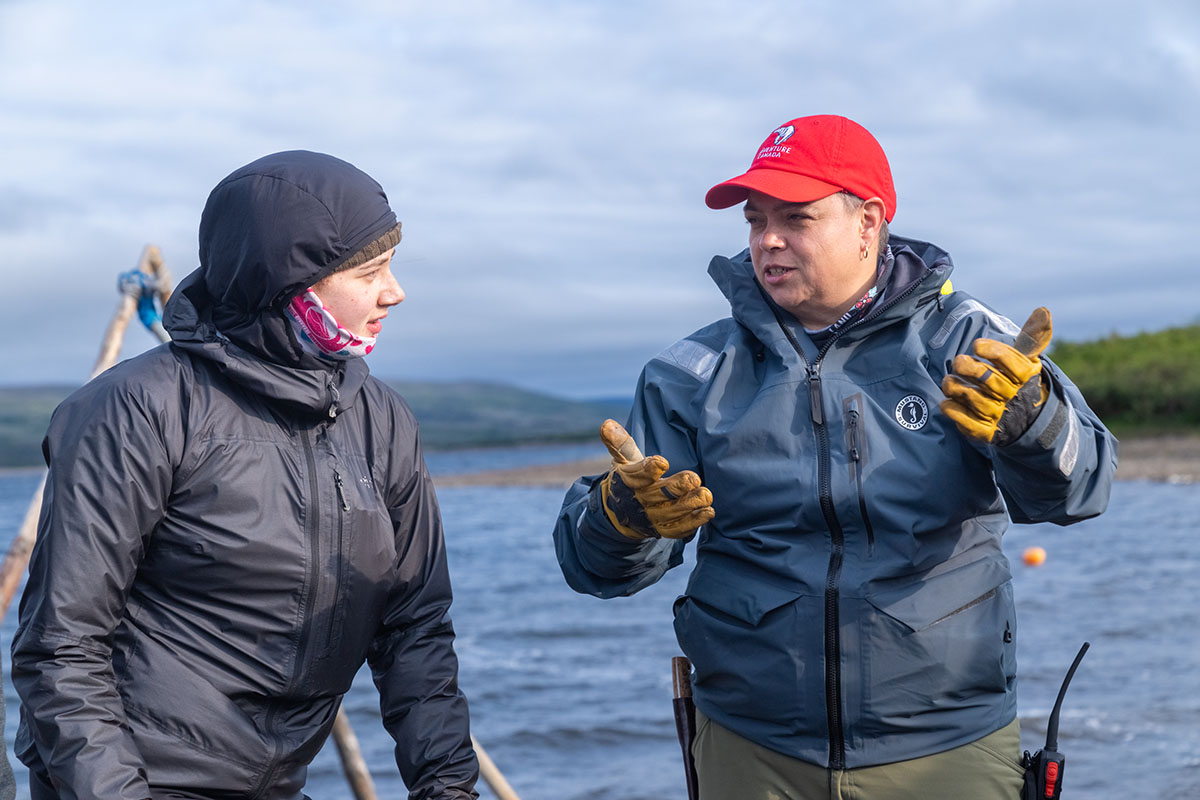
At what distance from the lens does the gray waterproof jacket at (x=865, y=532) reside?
2.46 meters

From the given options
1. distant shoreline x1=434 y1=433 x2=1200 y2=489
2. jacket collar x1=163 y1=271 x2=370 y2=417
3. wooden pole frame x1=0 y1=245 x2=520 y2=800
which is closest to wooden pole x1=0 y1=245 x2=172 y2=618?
wooden pole frame x1=0 y1=245 x2=520 y2=800

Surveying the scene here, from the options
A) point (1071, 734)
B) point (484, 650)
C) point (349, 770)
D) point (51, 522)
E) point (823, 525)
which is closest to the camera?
point (51, 522)

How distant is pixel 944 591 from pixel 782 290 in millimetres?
766

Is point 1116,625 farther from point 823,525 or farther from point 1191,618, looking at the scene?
point 823,525

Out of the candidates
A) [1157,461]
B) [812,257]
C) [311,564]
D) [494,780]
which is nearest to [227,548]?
[311,564]

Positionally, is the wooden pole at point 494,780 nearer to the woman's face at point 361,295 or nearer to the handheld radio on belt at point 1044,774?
the handheld radio on belt at point 1044,774

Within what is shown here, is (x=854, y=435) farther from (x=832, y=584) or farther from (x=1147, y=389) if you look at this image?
(x=1147, y=389)

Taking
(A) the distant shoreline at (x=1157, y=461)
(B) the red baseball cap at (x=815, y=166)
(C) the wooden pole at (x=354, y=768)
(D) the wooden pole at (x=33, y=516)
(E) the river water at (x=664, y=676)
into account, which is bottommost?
(A) the distant shoreline at (x=1157, y=461)

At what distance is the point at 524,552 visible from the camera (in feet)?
73.5

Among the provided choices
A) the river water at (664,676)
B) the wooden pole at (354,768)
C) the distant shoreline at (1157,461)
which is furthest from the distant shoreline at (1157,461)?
the wooden pole at (354,768)

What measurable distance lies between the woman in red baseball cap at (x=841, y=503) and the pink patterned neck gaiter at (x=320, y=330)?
1.88ft

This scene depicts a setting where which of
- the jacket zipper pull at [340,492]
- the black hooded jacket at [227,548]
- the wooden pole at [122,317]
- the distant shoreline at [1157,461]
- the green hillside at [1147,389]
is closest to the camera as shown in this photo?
the black hooded jacket at [227,548]

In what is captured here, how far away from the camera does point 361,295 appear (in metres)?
2.44

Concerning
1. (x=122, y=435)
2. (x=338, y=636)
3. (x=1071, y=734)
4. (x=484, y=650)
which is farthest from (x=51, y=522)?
(x=484, y=650)
